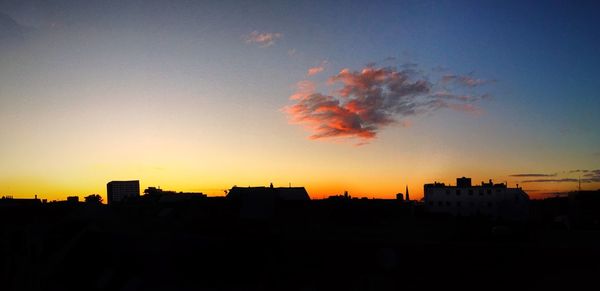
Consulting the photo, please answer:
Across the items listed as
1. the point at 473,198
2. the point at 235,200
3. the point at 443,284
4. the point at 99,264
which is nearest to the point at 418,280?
the point at 443,284

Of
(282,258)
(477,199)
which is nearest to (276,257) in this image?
(282,258)

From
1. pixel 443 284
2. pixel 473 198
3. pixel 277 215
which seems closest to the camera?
pixel 443 284

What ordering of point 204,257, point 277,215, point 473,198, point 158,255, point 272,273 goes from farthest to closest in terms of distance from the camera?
point 473,198, point 277,215, point 158,255, point 204,257, point 272,273

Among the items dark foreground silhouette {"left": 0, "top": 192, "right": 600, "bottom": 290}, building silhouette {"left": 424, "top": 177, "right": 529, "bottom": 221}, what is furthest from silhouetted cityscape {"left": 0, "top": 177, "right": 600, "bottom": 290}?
building silhouette {"left": 424, "top": 177, "right": 529, "bottom": 221}

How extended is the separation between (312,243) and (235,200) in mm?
36191

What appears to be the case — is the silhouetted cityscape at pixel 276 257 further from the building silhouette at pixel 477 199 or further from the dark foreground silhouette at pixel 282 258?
the building silhouette at pixel 477 199

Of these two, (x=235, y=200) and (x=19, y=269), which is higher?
(x=235, y=200)

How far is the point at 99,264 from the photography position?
104ft

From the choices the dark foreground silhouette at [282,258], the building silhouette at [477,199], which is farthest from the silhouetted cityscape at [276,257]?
the building silhouette at [477,199]

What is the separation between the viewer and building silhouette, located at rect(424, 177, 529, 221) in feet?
320

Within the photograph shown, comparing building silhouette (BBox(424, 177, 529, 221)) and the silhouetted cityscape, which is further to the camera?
building silhouette (BBox(424, 177, 529, 221))

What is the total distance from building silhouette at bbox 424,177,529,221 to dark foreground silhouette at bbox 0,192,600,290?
7197 cm

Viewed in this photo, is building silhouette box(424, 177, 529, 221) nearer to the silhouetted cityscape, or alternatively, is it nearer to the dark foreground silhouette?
the silhouetted cityscape

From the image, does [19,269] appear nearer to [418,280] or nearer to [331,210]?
[418,280]
